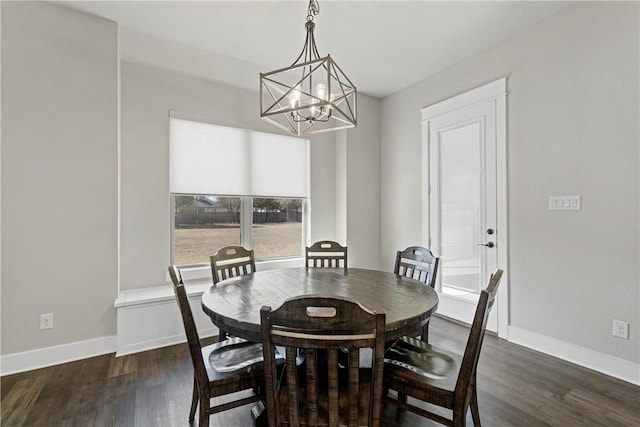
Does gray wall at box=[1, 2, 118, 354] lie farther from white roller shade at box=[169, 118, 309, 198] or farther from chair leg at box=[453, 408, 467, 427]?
chair leg at box=[453, 408, 467, 427]

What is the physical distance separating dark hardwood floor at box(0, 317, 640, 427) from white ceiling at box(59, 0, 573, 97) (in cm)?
300

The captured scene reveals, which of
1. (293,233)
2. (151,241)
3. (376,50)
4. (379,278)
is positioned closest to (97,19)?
A: (151,241)

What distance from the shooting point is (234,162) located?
3.78 metres

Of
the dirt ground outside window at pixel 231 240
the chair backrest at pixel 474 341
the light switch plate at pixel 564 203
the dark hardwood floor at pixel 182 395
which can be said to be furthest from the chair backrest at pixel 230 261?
the light switch plate at pixel 564 203

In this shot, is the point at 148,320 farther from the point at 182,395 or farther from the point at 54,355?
the point at 182,395

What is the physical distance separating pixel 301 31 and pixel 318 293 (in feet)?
8.19

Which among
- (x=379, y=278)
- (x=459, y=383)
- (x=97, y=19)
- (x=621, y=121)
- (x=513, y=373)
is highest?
(x=97, y=19)

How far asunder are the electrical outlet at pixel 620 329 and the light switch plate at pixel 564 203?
911mm

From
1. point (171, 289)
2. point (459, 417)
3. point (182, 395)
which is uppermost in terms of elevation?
point (171, 289)

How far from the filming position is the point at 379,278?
231cm

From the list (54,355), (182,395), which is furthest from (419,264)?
(54,355)

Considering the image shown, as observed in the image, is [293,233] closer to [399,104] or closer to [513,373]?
[399,104]

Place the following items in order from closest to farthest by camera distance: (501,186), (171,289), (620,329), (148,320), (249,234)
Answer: (620,329) → (148,320) → (501,186) → (171,289) → (249,234)

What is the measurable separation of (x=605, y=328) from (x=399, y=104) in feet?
11.0
